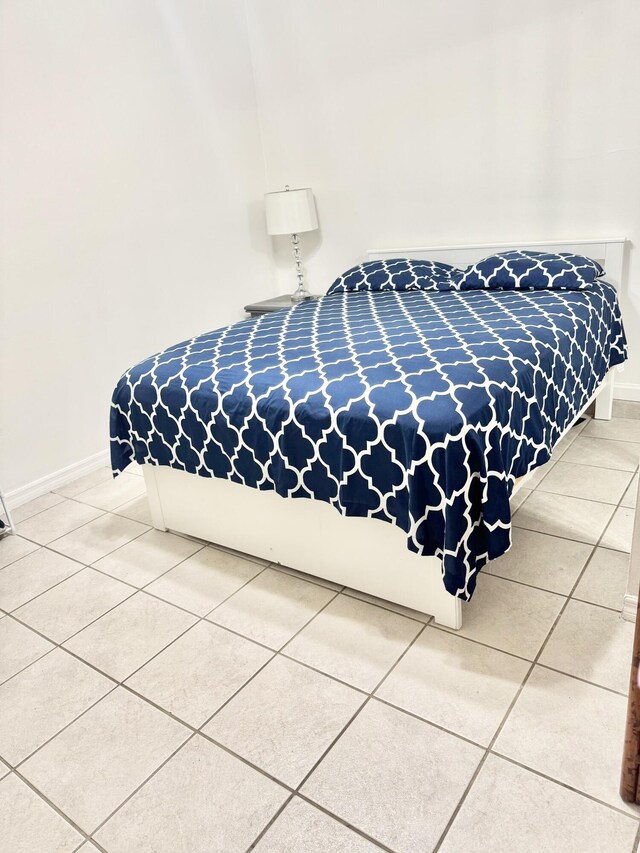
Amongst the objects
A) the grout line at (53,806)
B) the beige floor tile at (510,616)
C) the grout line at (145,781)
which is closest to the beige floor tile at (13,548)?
the grout line at (53,806)

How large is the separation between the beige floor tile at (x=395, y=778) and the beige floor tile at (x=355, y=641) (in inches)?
6.1

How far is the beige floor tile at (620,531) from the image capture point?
6.76 feet

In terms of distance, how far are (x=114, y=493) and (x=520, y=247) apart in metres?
2.42

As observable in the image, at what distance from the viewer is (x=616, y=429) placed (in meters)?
2.98

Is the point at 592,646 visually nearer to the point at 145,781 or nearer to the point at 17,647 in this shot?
the point at 145,781

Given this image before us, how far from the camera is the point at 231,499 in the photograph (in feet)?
7.07

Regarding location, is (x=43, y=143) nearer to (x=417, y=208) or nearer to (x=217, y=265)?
(x=217, y=265)

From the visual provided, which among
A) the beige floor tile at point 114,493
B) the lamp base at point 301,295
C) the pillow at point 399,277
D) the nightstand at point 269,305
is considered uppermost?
the pillow at point 399,277

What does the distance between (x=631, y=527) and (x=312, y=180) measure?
2838mm

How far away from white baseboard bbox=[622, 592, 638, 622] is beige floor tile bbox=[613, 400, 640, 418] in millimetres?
1591

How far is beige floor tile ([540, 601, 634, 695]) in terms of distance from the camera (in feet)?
5.08

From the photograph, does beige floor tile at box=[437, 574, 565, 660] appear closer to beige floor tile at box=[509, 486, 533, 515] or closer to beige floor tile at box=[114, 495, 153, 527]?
beige floor tile at box=[509, 486, 533, 515]

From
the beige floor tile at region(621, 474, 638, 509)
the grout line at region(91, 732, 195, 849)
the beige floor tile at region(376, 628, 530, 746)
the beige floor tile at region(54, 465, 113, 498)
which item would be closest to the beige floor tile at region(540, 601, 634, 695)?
the beige floor tile at region(376, 628, 530, 746)

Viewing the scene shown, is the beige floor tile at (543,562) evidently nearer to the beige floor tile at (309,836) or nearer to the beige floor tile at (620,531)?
the beige floor tile at (620,531)
